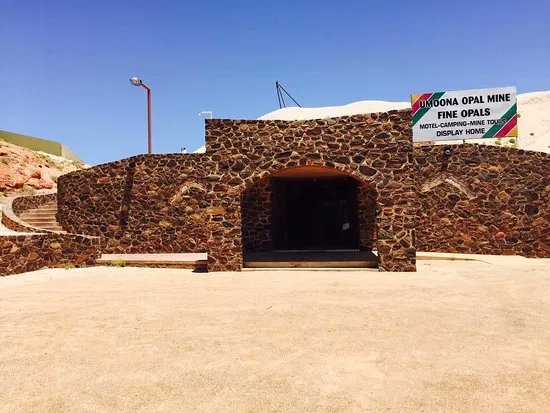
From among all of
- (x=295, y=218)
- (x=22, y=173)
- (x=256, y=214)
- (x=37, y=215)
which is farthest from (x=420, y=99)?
(x=22, y=173)

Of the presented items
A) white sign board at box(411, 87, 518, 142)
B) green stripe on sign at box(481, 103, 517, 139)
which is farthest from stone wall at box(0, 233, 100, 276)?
green stripe on sign at box(481, 103, 517, 139)

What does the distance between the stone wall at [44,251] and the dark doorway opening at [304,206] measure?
641cm

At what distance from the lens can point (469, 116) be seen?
17.0 meters

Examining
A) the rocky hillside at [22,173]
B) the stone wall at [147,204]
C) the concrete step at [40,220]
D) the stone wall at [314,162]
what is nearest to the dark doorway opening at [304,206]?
the stone wall at [147,204]

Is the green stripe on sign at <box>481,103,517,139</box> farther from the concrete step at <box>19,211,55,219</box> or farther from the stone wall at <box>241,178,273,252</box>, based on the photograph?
the concrete step at <box>19,211,55,219</box>

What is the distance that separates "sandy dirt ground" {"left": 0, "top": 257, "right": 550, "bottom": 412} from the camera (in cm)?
330

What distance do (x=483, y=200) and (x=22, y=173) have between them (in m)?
25.4

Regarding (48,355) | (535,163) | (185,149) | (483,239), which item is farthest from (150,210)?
(535,163)

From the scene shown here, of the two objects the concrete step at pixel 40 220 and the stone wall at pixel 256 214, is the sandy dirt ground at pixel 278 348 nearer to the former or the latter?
the stone wall at pixel 256 214

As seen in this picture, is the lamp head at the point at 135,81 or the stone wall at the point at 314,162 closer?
the stone wall at the point at 314,162

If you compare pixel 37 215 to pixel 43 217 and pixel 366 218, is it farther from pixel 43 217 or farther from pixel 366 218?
pixel 366 218

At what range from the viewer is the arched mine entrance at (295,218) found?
11.7 m

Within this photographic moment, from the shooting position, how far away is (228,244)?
35.9ft

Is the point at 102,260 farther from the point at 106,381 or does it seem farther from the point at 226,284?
the point at 106,381
